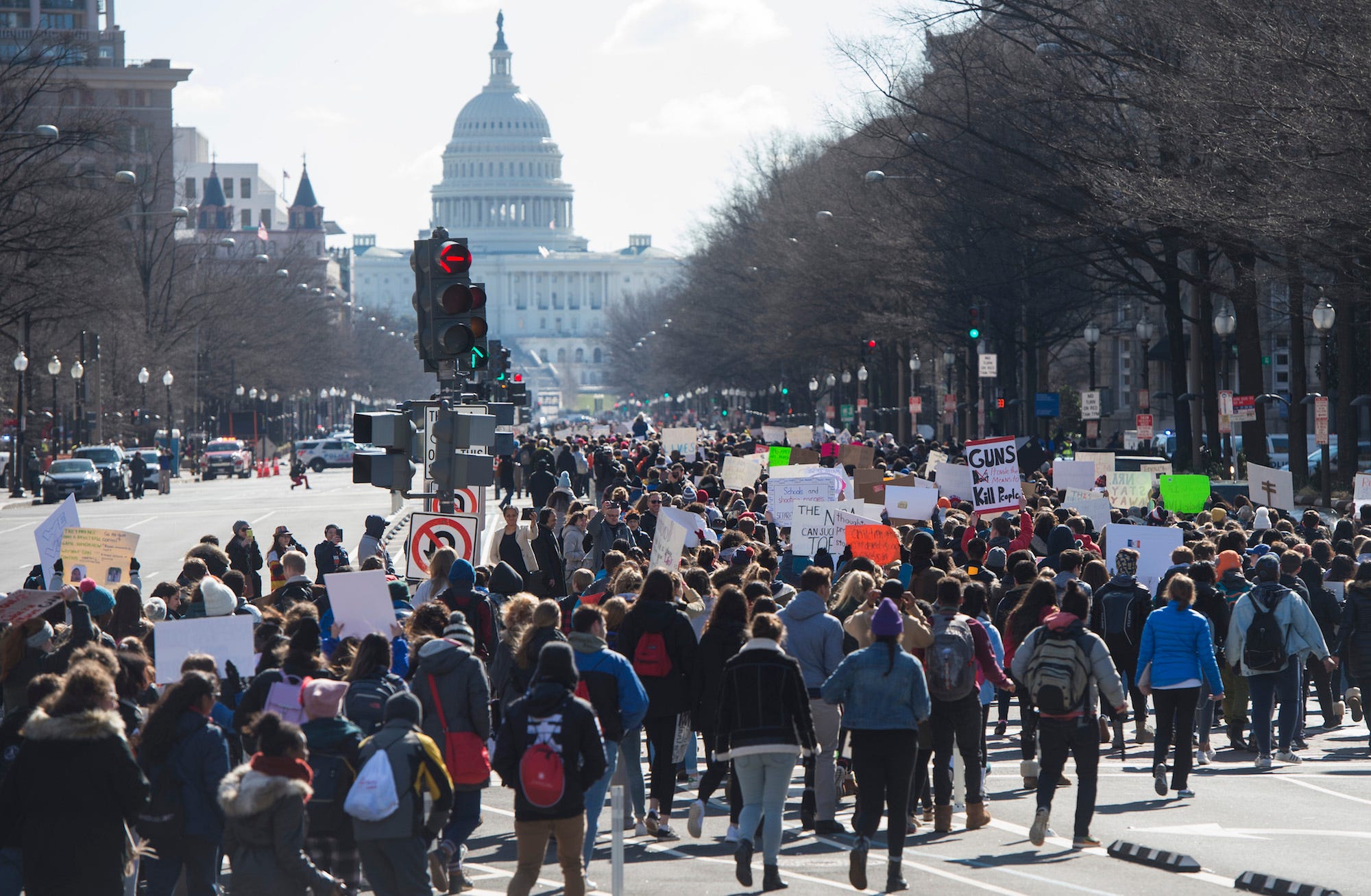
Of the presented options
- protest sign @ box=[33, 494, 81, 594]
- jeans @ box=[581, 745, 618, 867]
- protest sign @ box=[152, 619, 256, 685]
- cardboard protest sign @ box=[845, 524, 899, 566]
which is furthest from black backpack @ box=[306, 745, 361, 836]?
cardboard protest sign @ box=[845, 524, 899, 566]

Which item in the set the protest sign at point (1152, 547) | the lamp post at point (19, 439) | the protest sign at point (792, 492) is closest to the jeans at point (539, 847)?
A: the protest sign at point (1152, 547)

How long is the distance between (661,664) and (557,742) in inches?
108

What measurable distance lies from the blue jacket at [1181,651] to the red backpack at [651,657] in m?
3.24

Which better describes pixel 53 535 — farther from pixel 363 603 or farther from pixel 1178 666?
pixel 1178 666

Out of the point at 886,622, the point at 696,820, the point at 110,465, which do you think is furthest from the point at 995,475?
the point at 110,465

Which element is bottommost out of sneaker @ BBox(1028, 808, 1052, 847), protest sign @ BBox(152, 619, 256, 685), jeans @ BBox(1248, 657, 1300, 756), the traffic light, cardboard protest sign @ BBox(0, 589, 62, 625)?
sneaker @ BBox(1028, 808, 1052, 847)

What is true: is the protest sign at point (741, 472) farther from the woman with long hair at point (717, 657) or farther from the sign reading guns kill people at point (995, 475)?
the woman with long hair at point (717, 657)

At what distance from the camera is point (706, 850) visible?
11398 millimetres

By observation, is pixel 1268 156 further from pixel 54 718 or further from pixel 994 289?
pixel 994 289

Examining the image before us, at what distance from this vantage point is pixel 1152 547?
16.4m

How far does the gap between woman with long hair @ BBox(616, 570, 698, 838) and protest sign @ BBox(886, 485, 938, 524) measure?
37.5 feet

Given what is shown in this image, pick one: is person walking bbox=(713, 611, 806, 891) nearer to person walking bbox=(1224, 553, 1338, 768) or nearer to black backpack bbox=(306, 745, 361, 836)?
black backpack bbox=(306, 745, 361, 836)

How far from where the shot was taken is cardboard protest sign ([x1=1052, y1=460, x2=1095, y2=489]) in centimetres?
2686

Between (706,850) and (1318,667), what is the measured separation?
6.96 metres
